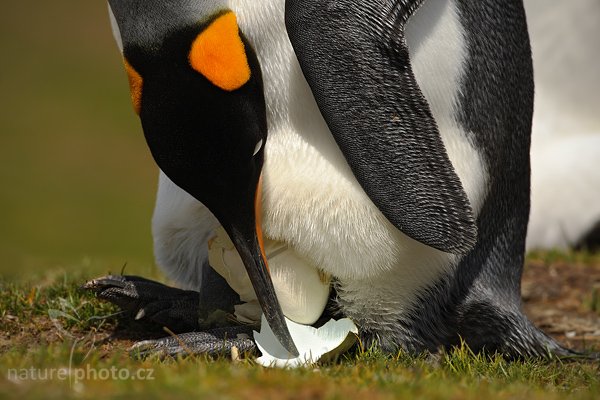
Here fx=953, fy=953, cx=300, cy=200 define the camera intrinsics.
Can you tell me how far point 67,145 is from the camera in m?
18.7

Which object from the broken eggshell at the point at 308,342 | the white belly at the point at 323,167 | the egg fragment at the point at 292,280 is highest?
the white belly at the point at 323,167

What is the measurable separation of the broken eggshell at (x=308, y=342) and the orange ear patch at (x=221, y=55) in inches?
32.6

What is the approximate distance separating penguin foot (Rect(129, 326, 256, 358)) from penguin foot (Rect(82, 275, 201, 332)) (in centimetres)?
28

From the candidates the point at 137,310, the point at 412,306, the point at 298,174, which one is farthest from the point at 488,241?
the point at 137,310

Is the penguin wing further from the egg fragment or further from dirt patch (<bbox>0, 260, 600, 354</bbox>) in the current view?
dirt patch (<bbox>0, 260, 600, 354</bbox>)

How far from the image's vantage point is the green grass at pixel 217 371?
2236 mm

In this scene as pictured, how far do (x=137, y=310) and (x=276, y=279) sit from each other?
57 centimetres

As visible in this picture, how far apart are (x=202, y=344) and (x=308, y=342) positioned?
361mm

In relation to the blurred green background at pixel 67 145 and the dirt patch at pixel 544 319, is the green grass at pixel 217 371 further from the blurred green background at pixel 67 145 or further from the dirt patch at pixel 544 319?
the blurred green background at pixel 67 145

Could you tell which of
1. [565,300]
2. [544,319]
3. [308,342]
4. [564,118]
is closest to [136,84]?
[308,342]

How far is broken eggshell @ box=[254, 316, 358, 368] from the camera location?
10.2 ft

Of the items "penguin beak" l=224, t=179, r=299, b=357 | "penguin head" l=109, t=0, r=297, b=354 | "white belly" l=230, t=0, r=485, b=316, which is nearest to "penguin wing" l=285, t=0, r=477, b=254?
"white belly" l=230, t=0, r=485, b=316

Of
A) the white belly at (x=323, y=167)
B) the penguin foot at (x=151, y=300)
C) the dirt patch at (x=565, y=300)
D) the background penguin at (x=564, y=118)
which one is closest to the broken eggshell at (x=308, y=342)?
the white belly at (x=323, y=167)

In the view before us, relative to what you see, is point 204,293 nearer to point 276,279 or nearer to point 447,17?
point 276,279
